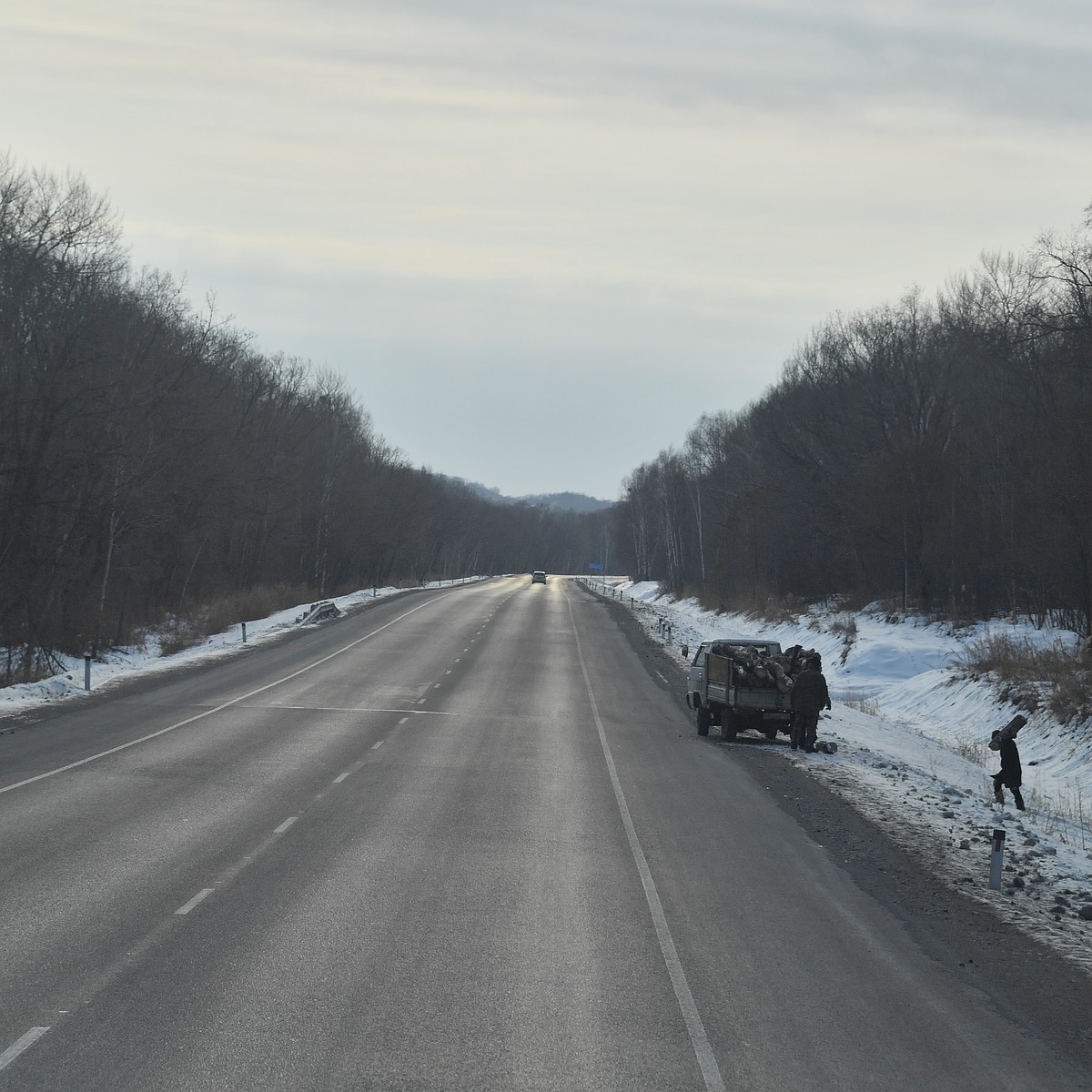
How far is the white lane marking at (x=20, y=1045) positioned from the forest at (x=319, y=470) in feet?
75.8

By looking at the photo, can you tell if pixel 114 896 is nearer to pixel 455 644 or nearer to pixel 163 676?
pixel 163 676

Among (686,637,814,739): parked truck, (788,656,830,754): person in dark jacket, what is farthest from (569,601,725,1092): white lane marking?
(686,637,814,739): parked truck

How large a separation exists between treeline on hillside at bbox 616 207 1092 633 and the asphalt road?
17.3m

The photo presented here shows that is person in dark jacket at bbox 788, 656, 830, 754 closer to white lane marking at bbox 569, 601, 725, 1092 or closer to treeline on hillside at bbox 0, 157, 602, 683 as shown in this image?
white lane marking at bbox 569, 601, 725, 1092

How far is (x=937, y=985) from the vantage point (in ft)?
28.5

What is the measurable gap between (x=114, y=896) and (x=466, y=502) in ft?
621

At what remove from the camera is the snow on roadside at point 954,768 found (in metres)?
12.2

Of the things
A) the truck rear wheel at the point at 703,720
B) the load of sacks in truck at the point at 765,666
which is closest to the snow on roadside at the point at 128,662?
the truck rear wheel at the point at 703,720

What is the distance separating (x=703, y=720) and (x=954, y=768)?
16.0 feet

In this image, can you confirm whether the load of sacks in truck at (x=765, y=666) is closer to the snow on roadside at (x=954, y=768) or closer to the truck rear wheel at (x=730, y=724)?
the truck rear wheel at (x=730, y=724)

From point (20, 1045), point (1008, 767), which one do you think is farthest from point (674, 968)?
point (1008, 767)

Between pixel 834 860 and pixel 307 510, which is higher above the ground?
pixel 307 510

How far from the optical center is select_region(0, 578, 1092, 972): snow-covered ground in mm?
12391

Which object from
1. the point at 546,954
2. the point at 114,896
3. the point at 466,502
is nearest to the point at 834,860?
the point at 546,954
